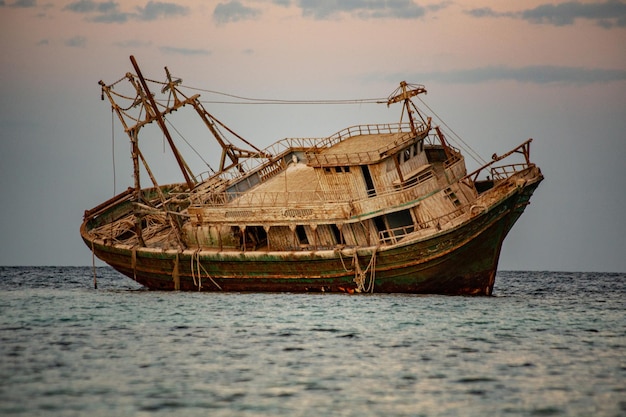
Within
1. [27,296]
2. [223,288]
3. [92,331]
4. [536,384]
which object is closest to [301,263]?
[223,288]

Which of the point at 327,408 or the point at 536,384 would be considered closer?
the point at 327,408

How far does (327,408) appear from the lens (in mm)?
Answer: 20062

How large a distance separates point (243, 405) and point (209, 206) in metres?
23.1

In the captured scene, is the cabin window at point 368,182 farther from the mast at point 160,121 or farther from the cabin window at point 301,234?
the mast at point 160,121

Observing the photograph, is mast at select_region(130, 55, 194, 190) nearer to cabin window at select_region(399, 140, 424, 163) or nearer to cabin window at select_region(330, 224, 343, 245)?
cabin window at select_region(330, 224, 343, 245)

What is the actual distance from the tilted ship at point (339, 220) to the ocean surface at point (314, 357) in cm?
131

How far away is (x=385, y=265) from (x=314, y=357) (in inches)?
507

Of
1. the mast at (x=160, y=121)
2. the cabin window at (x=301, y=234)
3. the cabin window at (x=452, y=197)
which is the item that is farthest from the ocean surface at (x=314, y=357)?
the mast at (x=160, y=121)

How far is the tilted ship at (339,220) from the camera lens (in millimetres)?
37781

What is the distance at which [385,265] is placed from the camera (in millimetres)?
38188

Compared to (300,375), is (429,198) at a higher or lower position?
higher

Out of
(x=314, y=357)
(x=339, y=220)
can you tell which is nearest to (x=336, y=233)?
(x=339, y=220)

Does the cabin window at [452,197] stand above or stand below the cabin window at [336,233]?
above

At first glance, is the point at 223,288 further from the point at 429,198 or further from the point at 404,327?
the point at 404,327
